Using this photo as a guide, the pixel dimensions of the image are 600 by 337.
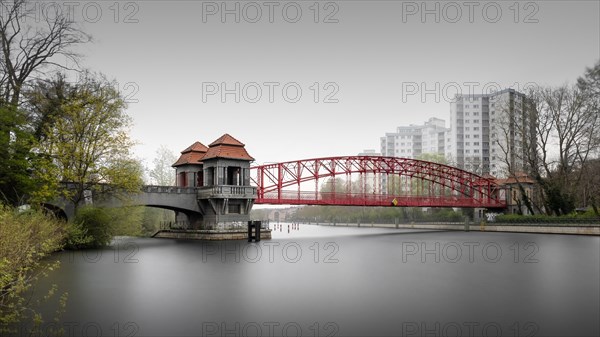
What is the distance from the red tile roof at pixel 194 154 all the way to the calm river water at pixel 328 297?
21.9 meters

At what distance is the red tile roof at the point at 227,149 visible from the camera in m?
43.2

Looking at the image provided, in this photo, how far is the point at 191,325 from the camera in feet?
37.3

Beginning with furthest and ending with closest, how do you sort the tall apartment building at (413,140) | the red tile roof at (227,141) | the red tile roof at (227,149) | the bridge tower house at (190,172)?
the tall apartment building at (413,140) < the bridge tower house at (190,172) < the red tile roof at (227,141) < the red tile roof at (227,149)

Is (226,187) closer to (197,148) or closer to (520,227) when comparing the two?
(197,148)

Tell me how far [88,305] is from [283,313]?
541 cm

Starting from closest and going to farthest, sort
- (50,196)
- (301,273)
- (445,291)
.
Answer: (445,291) → (301,273) → (50,196)

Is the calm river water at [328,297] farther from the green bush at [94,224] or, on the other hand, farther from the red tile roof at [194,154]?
the red tile roof at [194,154]

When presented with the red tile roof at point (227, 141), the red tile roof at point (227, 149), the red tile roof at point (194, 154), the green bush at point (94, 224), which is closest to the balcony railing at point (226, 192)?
the red tile roof at point (227, 149)

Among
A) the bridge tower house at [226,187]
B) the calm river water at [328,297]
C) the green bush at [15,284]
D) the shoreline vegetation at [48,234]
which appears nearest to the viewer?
the green bush at [15,284]

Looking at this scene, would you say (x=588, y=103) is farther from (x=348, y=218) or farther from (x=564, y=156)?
(x=348, y=218)

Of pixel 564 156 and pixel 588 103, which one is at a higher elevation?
pixel 588 103

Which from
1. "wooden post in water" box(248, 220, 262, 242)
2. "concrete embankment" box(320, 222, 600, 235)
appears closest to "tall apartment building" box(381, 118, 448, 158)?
"concrete embankment" box(320, 222, 600, 235)

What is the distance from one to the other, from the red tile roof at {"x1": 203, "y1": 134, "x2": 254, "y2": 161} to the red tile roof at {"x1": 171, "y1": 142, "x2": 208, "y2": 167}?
3445 mm

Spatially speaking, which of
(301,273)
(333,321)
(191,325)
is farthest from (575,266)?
(191,325)
